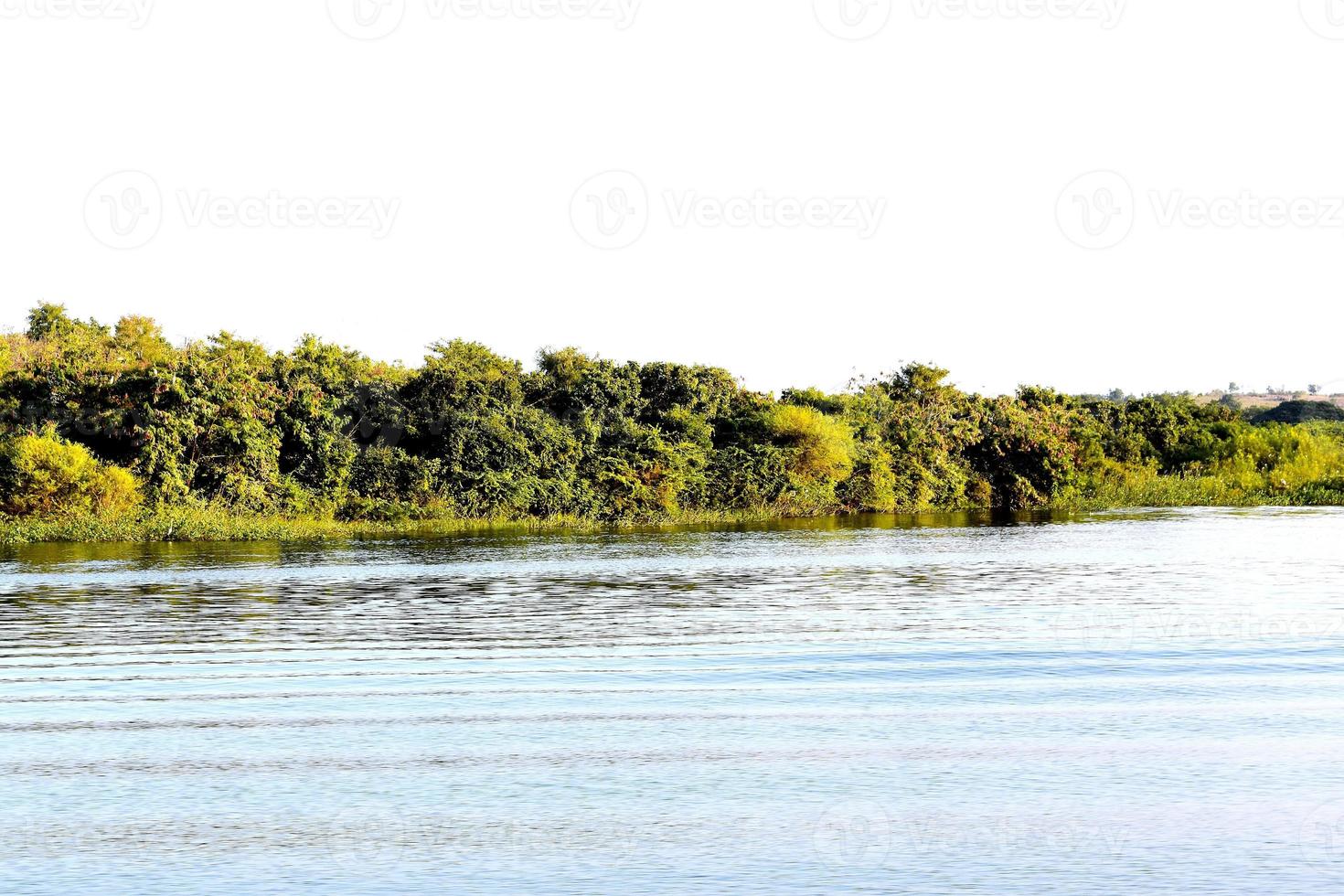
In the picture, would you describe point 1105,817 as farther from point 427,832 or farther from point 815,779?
point 427,832

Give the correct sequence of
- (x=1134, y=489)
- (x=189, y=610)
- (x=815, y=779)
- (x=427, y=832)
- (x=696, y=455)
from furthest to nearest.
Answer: (x=1134, y=489) < (x=696, y=455) < (x=189, y=610) < (x=815, y=779) < (x=427, y=832)

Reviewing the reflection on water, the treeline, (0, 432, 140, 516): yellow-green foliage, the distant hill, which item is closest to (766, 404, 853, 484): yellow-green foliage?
the treeline

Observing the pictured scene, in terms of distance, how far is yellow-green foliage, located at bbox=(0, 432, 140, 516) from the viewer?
3847cm

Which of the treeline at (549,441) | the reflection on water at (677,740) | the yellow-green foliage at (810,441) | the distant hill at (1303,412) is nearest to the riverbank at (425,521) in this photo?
the treeline at (549,441)

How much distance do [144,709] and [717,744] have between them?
5251 mm

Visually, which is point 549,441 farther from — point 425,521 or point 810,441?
point 810,441

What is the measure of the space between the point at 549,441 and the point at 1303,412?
222ft

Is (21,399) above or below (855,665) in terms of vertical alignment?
above

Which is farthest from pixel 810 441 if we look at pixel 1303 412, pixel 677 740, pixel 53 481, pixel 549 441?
pixel 1303 412

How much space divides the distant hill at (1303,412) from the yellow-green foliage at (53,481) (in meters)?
75.8

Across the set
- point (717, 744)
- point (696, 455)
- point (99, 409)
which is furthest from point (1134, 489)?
point (717, 744)

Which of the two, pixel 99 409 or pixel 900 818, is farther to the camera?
pixel 99 409

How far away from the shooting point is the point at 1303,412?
97.5m

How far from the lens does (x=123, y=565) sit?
99.5ft
